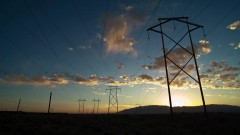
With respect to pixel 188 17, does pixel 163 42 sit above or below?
below

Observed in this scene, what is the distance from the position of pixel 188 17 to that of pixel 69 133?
64.7 feet

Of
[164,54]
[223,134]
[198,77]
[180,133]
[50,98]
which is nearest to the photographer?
[223,134]

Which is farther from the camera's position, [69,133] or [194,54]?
[194,54]

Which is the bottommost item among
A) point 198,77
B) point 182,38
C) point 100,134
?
point 100,134

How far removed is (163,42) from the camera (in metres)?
25.8

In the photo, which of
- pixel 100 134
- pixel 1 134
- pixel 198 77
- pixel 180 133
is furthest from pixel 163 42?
pixel 1 134

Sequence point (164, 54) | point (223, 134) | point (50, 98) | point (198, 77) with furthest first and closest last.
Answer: point (50, 98)
point (164, 54)
point (198, 77)
point (223, 134)

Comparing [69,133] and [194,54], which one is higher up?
[194,54]

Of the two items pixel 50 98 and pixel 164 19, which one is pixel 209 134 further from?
pixel 50 98

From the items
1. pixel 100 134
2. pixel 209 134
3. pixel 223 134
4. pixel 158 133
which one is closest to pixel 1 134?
pixel 100 134

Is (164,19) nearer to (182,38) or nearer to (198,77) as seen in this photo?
(182,38)

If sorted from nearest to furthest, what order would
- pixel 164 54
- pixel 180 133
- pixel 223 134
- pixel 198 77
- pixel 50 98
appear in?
pixel 223 134 → pixel 180 133 → pixel 198 77 → pixel 164 54 → pixel 50 98

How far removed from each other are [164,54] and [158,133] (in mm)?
9737

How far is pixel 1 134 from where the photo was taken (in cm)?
1819
